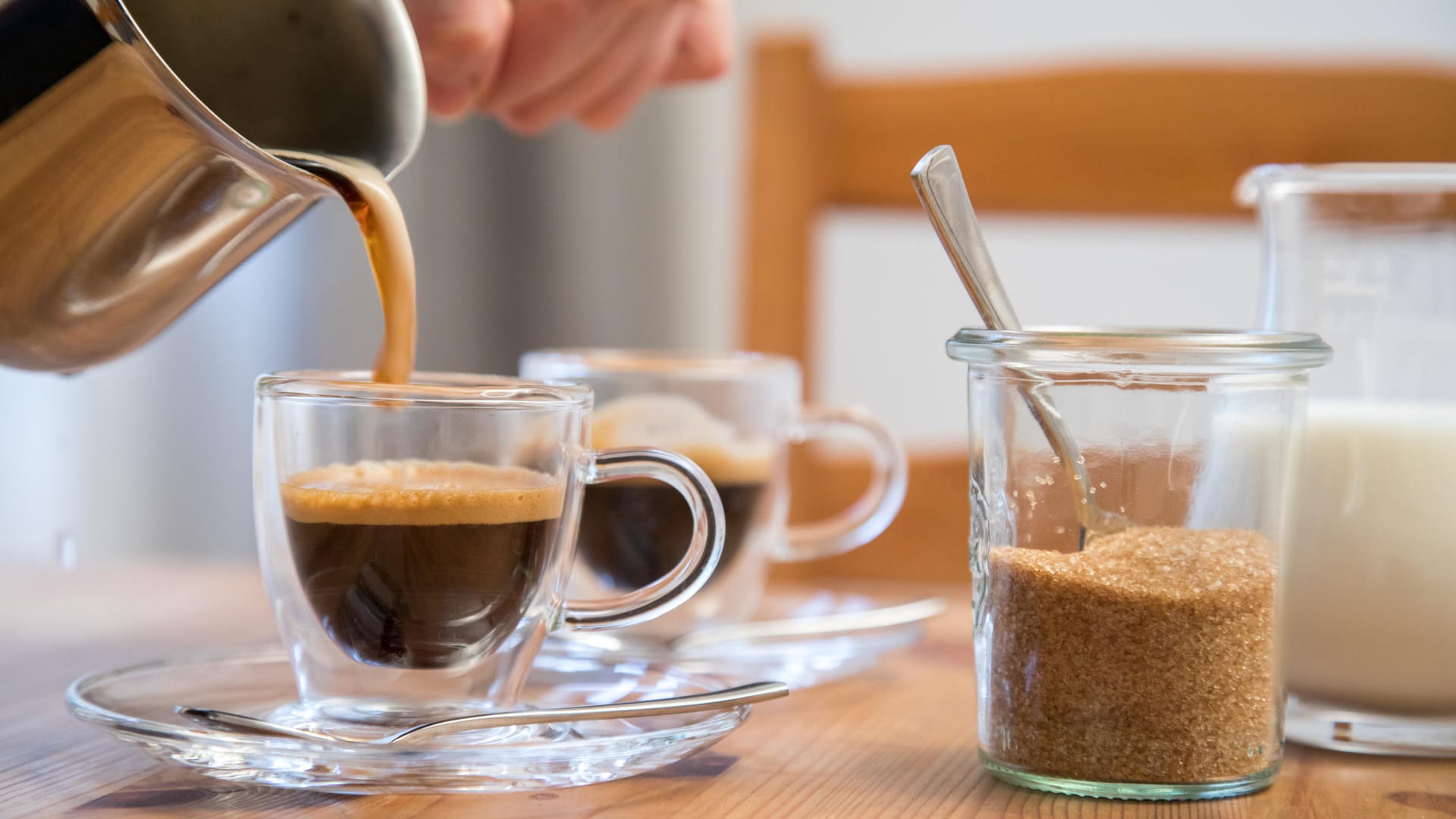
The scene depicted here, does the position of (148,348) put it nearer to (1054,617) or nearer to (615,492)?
(615,492)

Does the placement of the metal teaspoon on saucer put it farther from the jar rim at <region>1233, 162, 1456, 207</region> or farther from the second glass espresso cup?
the jar rim at <region>1233, 162, 1456, 207</region>

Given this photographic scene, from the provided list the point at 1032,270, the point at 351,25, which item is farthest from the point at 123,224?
the point at 1032,270

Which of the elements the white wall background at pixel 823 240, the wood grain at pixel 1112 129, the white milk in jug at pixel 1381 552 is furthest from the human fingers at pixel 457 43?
the white wall background at pixel 823 240

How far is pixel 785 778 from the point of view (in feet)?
1.68

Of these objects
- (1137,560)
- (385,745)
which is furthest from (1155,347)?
(385,745)

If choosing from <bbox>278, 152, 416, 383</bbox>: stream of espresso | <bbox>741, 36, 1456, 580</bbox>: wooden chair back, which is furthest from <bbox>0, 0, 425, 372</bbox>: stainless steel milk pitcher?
<bbox>741, 36, 1456, 580</bbox>: wooden chair back

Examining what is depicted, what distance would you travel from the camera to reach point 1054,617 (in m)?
0.48

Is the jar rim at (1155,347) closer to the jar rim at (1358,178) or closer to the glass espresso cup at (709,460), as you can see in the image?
the jar rim at (1358,178)

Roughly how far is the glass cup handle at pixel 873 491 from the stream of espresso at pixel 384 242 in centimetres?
30

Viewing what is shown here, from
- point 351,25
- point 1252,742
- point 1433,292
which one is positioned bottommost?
point 1252,742

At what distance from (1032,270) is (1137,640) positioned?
2081mm

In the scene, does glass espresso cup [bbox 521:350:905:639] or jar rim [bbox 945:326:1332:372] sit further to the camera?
glass espresso cup [bbox 521:350:905:639]

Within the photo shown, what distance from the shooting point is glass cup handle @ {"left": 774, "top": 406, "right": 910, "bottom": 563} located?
0.85 m

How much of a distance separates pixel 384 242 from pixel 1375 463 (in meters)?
0.42
